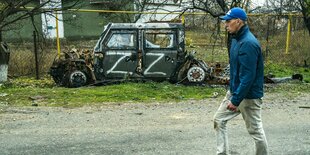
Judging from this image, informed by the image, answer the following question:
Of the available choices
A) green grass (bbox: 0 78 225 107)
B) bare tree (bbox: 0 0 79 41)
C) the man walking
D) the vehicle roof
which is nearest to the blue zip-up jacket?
the man walking

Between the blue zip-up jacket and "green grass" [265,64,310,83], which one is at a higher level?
the blue zip-up jacket

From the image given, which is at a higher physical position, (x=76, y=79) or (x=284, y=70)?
(x=76, y=79)

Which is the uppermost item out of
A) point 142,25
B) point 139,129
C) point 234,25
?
point 142,25

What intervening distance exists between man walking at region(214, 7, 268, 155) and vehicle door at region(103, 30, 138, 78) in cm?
659

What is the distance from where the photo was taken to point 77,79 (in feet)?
35.7

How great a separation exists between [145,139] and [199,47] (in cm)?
1285

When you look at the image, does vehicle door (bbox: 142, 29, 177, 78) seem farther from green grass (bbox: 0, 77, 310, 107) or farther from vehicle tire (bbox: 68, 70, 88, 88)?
vehicle tire (bbox: 68, 70, 88, 88)

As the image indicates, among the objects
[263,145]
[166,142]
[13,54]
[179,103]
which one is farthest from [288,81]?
[13,54]

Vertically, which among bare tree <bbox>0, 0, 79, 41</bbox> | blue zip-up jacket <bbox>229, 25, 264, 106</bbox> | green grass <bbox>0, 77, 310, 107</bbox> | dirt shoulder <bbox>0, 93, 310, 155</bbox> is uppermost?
bare tree <bbox>0, 0, 79, 41</bbox>

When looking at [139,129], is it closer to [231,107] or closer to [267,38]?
[231,107]

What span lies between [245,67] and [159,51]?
692cm

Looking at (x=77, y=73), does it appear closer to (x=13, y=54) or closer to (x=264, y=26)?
(x=13, y=54)

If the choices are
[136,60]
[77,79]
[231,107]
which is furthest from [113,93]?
[231,107]

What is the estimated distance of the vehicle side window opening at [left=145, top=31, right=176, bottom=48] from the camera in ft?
35.4
